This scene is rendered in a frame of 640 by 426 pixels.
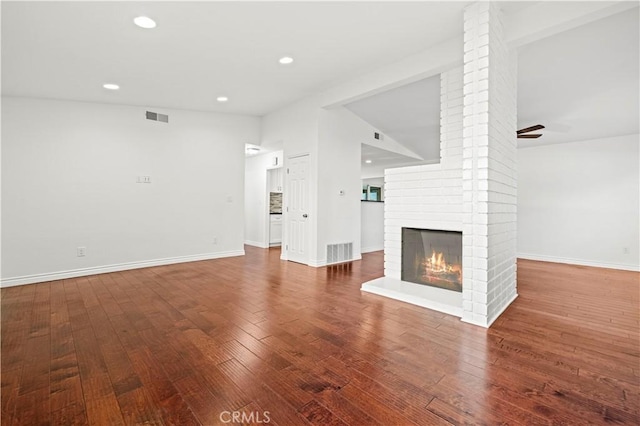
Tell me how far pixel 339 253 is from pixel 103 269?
13.1 feet

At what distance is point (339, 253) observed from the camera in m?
5.46

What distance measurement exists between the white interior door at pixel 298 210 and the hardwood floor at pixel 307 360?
1916 mm

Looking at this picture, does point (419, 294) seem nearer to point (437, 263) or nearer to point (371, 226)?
point (437, 263)

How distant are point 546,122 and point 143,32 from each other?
6.03 metres

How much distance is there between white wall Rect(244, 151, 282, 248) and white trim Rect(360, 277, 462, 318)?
431 cm

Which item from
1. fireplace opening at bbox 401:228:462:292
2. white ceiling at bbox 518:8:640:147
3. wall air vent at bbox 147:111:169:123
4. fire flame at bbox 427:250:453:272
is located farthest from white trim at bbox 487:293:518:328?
wall air vent at bbox 147:111:169:123

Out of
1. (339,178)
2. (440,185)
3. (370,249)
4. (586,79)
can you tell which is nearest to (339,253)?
(339,178)

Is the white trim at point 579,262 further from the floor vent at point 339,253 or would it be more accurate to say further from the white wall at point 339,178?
the floor vent at point 339,253

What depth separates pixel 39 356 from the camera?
81.0 inches

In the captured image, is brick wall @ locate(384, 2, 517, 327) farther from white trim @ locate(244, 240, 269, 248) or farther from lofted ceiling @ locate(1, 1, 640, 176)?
white trim @ locate(244, 240, 269, 248)

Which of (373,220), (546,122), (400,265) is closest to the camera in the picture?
(400,265)

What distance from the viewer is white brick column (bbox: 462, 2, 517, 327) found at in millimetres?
2609

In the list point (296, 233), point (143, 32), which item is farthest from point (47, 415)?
point (296, 233)

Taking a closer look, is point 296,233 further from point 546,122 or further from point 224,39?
point 546,122
